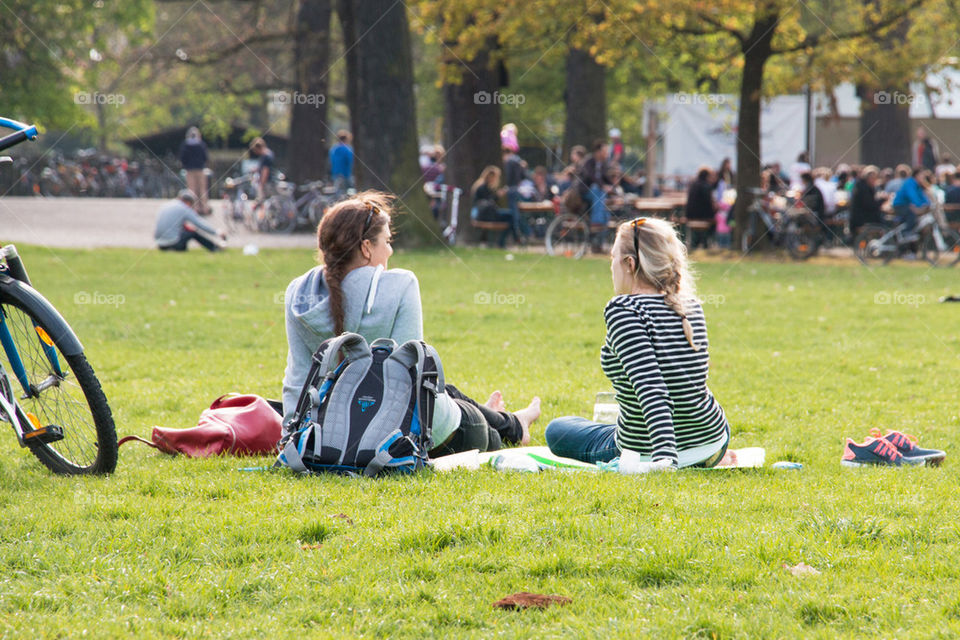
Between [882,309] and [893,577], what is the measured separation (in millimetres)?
8680

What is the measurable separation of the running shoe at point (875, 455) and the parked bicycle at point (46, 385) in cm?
306

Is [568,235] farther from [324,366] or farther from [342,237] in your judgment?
[324,366]

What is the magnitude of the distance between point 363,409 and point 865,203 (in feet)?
52.1

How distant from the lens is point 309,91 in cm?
2244

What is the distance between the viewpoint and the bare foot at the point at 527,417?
204 inches

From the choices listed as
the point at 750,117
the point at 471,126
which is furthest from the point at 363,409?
the point at 471,126

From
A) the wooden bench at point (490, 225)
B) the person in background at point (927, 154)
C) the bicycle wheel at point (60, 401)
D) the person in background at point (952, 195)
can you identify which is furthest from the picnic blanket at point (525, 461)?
the person in background at point (927, 154)

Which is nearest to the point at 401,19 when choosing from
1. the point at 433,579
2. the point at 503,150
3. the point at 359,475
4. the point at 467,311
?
the point at 503,150

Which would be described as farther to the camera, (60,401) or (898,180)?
(898,180)

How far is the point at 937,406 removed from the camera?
618 centimetres

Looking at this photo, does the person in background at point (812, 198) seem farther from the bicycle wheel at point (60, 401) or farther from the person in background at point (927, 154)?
the bicycle wheel at point (60, 401)

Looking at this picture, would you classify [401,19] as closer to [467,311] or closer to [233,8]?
[467,311]

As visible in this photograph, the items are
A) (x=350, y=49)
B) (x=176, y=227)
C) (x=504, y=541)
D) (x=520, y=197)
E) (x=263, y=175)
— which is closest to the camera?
(x=504, y=541)

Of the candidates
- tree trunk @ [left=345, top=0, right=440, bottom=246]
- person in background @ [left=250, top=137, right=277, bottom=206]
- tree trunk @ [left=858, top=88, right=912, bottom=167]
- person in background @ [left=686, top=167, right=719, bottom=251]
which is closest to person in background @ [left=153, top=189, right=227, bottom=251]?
tree trunk @ [left=345, top=0, right=440, bottom=246]
